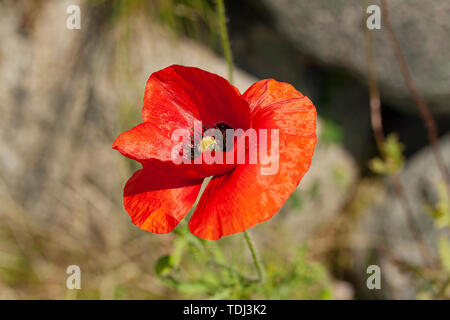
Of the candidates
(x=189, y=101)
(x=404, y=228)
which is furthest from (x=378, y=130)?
(x=189, y=101)

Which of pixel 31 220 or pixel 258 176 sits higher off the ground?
pixel 31 220

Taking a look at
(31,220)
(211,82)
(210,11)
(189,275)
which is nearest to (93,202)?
(31,220)

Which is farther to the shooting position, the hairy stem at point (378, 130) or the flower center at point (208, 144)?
the hairy stem at point (378, 130)

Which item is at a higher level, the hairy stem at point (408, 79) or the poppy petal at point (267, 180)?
Answer: the hairy stem at point (408, 79)

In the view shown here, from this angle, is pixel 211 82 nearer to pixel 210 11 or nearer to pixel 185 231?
pixel 185 231

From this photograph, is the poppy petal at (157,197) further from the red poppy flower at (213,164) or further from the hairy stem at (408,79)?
the hairy stem at (408,79)

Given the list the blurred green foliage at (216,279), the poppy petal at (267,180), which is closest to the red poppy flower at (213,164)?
the poppy petal at (267,180)

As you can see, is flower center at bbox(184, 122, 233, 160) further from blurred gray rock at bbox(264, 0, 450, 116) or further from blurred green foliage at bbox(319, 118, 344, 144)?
blurred green foliage at bbox(319, 118, 344, 144)
